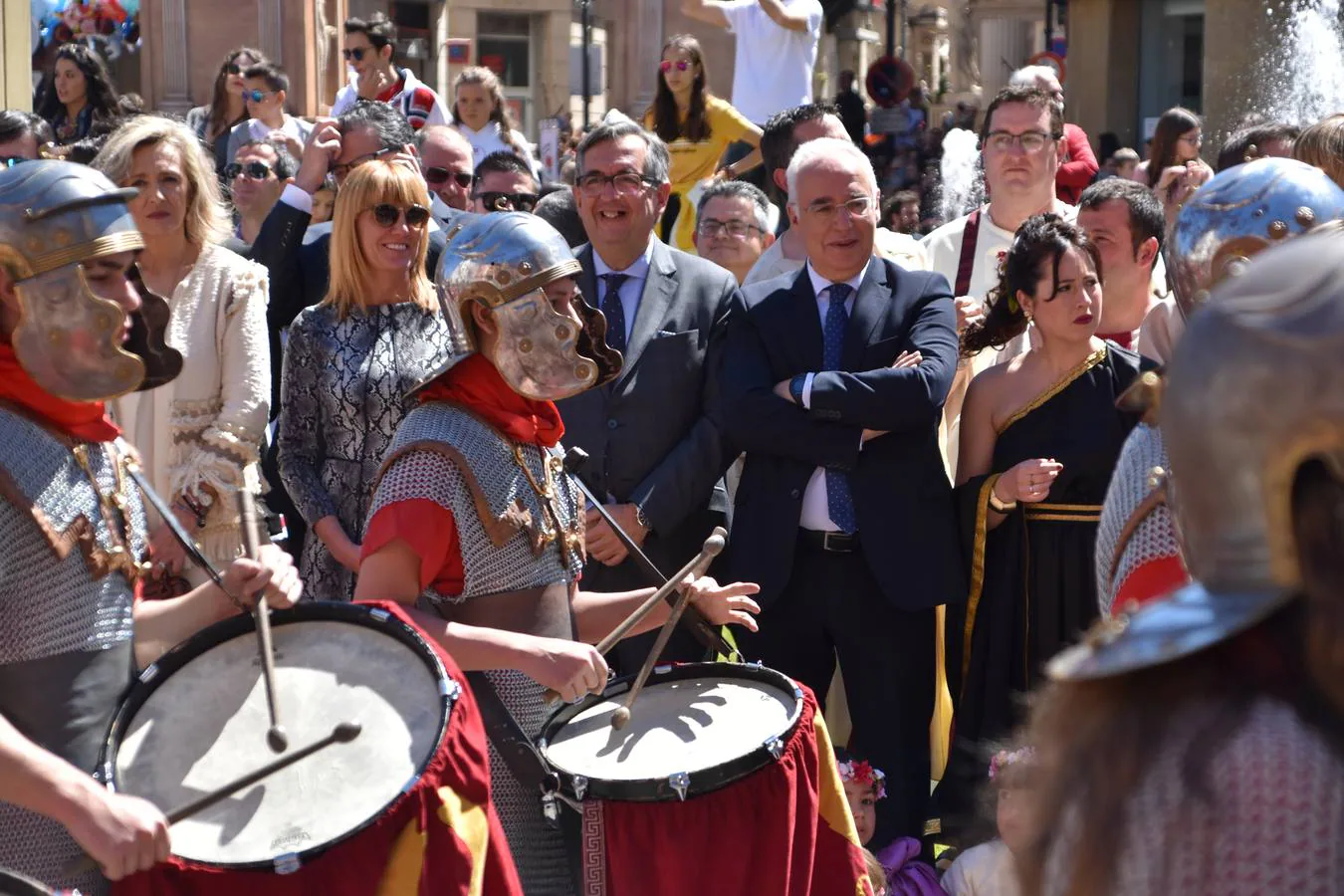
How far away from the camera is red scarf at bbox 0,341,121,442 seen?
2939 mm

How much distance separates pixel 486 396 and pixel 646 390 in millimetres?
1792

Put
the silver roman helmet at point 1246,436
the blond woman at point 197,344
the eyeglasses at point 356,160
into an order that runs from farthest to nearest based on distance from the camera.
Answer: the eyeglasses at point 356,160 → the blond woman at point 197,344 → the silver roman helmet at point 1246,436

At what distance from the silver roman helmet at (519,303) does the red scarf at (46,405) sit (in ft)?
2.27

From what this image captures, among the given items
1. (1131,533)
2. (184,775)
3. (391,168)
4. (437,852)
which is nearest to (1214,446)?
(1131,533)

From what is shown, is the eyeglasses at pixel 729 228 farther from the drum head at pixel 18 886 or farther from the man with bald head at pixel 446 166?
the drum head at pixel 18 886

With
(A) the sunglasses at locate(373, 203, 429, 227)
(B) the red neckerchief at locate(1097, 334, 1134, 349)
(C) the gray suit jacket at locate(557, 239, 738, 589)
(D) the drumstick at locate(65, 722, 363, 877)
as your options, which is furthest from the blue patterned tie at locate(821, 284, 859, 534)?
(D) the drumstick at locate(65, 722, 363, 877)

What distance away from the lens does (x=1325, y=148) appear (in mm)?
5238

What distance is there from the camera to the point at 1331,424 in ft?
4.66

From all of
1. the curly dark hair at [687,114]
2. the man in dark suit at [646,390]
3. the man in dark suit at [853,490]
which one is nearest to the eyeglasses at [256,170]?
the man in dark suit at [646,390]

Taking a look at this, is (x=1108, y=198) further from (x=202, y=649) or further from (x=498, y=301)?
(x=202, y=649)

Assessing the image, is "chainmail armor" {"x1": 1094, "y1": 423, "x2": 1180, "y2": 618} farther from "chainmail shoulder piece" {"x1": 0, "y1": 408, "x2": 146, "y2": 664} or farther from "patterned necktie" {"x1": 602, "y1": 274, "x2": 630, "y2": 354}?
"patterned necktie" {"x1": 602, "y1": 274, "x2": 630, "y2": 354}

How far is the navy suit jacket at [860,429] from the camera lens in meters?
5.15

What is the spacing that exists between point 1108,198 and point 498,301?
9.52 ft

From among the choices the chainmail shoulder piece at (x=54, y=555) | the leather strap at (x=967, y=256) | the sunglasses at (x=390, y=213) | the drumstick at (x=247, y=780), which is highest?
the sunglasses at (x=390, y=213)
